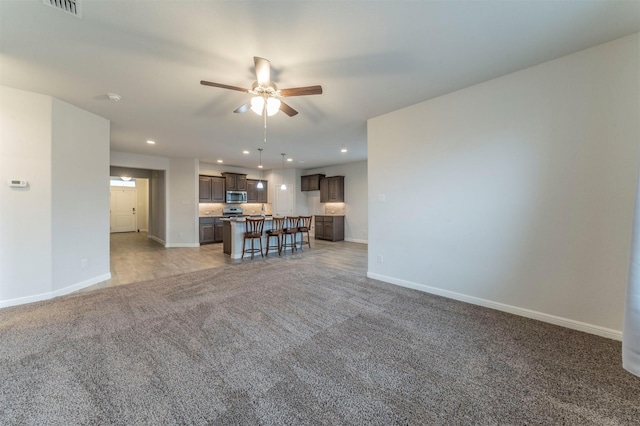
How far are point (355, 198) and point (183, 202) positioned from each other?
5369mm

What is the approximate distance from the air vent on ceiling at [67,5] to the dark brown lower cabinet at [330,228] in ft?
22.5

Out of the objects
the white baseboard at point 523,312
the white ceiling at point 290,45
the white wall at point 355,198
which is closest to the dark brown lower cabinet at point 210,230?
the white wall at point 355,198

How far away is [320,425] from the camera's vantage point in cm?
132

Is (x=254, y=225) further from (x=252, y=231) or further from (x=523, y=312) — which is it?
(x=523, y=312)

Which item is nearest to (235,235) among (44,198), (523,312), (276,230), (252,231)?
(252,231)

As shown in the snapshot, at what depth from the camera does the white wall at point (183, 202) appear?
6961 millimetres

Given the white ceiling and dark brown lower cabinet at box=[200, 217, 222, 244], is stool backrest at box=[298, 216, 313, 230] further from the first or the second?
the white ceiling

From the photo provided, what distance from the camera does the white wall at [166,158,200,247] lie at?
22.8 ft

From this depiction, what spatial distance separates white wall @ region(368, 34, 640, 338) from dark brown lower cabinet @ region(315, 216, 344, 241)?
175 inches

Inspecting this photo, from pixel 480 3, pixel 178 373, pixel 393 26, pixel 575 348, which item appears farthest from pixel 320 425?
pixel 480 3

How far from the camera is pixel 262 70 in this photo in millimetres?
2178

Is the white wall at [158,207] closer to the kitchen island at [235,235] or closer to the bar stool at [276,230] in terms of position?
the kitchen island at [235,235]

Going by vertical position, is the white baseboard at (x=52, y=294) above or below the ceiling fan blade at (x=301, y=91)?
below

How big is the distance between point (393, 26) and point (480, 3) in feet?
1.96
